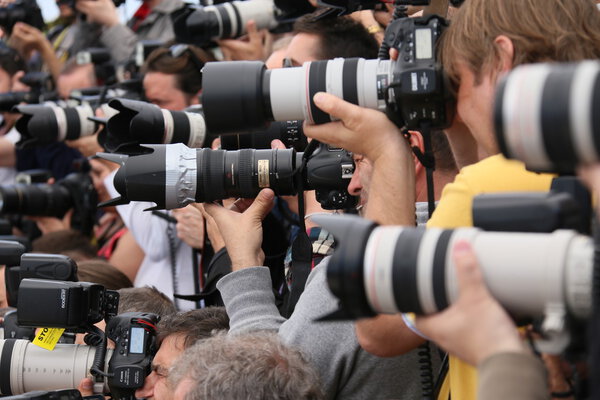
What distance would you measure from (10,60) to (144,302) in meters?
4.05

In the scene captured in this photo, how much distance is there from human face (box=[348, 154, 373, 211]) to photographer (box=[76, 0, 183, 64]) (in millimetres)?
3344

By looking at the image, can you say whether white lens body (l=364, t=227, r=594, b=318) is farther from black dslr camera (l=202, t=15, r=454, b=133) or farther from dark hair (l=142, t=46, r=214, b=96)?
dark hair (l=142, t=46, r=214, b=96)

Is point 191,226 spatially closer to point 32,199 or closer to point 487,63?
point 32,199

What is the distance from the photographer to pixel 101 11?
650 cm

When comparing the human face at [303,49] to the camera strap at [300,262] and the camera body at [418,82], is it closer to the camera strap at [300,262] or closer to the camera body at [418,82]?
the camera strap at [300,262]

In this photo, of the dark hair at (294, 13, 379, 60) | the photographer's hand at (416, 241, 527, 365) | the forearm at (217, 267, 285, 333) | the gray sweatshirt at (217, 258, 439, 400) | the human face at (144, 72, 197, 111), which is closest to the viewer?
the photographer's hand at (416, 241, 527, 365)

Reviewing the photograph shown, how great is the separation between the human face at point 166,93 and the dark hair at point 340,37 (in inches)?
48.5

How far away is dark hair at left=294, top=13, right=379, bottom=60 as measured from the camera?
3838mm

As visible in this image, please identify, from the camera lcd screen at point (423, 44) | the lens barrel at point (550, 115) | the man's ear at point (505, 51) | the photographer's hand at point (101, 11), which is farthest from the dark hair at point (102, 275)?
the photographer's hand at point (101, 11)

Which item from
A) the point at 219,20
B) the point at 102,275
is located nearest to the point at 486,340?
the point at 102,275

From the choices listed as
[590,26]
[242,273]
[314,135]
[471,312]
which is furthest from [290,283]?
[471,312]

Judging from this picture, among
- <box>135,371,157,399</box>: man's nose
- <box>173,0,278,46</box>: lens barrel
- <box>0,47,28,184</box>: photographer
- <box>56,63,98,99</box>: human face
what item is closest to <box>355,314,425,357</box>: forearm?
<box>135,371,157,399</box>: man's nose

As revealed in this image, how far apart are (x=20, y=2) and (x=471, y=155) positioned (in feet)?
16.3

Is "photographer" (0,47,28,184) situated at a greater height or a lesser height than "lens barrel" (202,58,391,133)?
lesser
